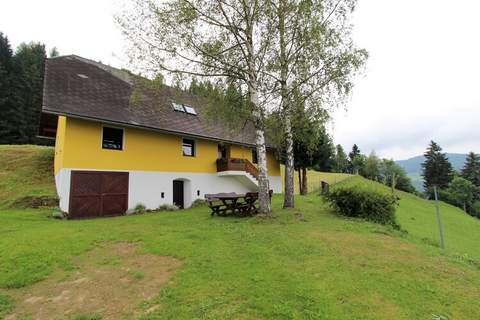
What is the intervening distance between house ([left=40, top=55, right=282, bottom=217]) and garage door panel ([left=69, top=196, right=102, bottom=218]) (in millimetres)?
24

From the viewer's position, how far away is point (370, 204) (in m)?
11.0

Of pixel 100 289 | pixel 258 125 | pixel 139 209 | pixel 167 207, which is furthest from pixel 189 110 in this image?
pixel 100 289

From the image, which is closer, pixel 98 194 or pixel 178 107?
pixel 98 194

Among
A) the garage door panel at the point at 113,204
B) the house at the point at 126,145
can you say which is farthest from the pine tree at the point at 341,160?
the garage door panel at the point at 113,204

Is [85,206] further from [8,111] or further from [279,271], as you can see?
[8,111]

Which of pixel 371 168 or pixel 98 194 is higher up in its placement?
pixel 371 168

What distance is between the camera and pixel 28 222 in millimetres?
10875

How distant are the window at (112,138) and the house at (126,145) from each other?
49 millimetres

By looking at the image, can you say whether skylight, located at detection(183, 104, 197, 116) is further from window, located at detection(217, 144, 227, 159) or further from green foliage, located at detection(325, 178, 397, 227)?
green foliage, located at detection(325, 178, 397, 227)

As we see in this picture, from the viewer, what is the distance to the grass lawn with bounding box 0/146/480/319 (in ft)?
A: 13.1

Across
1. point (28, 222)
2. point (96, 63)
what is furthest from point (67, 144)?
point (96, 63)

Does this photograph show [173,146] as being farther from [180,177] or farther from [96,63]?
[96,63]

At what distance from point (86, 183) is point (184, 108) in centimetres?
854

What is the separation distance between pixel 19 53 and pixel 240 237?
51.0 m
